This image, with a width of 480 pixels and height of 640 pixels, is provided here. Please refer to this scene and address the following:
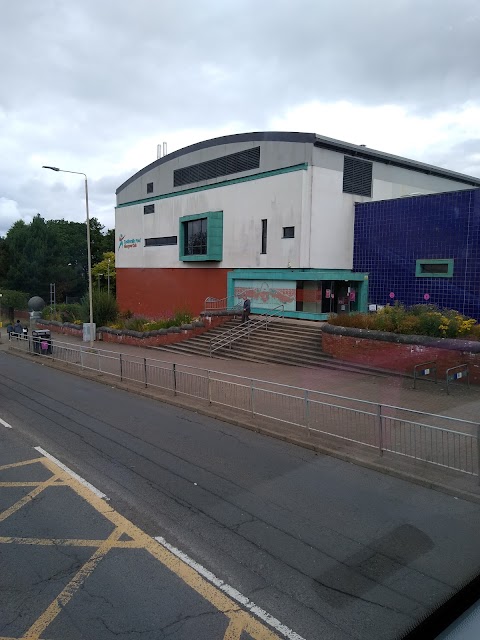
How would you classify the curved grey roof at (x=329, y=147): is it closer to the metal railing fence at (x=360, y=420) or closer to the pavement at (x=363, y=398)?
the pavement at (x=363, y=398)

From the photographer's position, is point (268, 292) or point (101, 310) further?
point (101, 310)

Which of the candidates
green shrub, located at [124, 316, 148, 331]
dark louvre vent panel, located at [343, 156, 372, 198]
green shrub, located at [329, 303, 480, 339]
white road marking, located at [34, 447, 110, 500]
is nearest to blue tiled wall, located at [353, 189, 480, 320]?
dark louvre vent panel, located at [343, 156, 372, 198]

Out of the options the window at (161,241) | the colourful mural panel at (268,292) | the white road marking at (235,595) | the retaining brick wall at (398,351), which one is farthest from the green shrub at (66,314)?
the white road marking at (235,595)

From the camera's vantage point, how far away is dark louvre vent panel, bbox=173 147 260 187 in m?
27.8

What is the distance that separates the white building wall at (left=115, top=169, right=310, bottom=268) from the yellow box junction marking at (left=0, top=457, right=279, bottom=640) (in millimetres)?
19855

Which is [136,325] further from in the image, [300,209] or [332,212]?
[332,212]

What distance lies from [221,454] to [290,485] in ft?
5.68

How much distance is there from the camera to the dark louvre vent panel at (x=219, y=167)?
27797 mm

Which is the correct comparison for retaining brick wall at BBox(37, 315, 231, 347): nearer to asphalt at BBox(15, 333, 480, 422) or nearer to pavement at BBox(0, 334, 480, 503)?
pavement at BBox(0, 334, 480, 503)

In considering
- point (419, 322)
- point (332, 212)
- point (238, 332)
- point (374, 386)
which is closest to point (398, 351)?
point (419, 322)

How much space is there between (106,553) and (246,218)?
80.1ft

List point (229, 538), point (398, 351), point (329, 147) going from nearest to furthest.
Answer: point (229, 538), point (398, 351), point (329, 147)

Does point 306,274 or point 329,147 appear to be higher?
point 329,147

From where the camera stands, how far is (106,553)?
5.14 m
